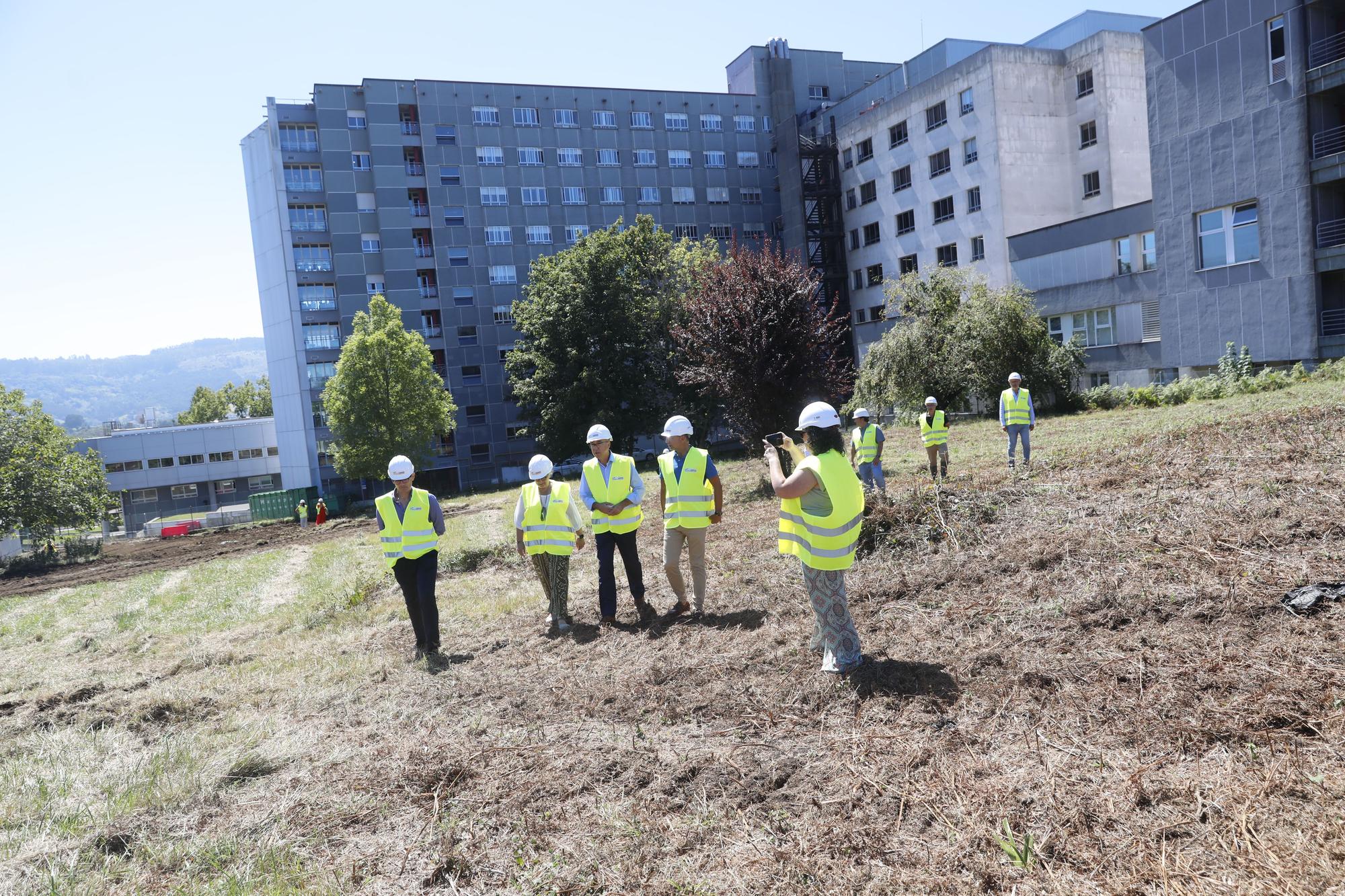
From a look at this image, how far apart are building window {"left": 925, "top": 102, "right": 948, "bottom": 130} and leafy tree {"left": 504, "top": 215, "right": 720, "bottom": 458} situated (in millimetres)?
15820

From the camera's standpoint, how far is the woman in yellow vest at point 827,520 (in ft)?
19.2

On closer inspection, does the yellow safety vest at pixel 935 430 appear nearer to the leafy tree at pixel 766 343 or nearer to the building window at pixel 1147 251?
the leafy tree at pixel 766 343

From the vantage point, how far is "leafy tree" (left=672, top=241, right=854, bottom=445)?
18656 millimetres

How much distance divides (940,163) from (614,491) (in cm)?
4508

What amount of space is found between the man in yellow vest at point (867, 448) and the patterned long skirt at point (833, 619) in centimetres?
748

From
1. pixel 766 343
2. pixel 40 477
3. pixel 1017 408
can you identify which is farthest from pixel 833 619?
pixel 40 477

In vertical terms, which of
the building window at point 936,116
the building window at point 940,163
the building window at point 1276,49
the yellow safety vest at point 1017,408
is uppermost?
the building window at point 936,116

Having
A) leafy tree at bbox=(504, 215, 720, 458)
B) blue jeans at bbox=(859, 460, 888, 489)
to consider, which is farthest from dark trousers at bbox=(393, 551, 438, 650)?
leafy tree at bbox=(504, 215, 720, 458)

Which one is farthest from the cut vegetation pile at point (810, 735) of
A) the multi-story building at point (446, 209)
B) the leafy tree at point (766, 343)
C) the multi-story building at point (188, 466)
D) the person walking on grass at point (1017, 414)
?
the multi-story building at point (188, 466)

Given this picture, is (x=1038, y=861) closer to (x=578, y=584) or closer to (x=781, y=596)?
(x=781, y=596)

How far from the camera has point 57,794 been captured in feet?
18.6

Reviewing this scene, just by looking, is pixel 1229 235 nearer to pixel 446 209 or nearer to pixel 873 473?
pixel 873 473

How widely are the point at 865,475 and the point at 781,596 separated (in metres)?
5.70

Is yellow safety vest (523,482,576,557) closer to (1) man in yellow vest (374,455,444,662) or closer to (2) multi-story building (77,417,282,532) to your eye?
(1) man in yellow vest (374,455,444,662)
